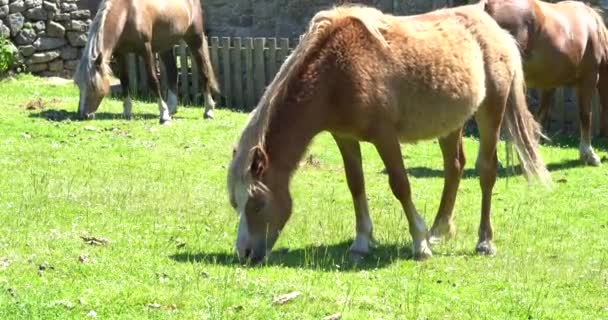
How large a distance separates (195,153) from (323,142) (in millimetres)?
2002

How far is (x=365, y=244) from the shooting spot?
818 centimetres

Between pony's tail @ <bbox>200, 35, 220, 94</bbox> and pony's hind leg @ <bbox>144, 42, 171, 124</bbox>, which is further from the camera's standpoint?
pony's tail @ <bbox>200, 35, 220, 94</bbox>

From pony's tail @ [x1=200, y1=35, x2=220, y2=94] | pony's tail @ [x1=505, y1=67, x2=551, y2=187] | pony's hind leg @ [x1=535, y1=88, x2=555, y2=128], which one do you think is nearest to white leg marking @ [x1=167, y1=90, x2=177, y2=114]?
pony's tail @ [x1=200, y1=35, x2=220, y2=94]

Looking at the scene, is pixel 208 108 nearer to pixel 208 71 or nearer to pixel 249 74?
pixel 208 71

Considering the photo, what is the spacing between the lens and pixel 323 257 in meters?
7.95

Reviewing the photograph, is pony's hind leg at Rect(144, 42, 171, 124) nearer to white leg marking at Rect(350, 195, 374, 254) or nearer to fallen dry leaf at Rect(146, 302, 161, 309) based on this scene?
white leg marking at Rect(350, 195, 374, 254)

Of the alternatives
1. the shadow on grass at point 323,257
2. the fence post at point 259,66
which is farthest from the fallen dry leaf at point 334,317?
the fence post at point 259,66

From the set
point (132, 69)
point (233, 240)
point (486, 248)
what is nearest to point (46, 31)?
point (132, 69)

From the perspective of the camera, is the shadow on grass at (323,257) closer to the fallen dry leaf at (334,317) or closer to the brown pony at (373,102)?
the brown pony at (373,102)

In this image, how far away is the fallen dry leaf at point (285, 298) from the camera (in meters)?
6.29

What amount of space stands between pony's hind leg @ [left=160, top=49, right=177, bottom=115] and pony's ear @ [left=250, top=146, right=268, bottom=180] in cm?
910

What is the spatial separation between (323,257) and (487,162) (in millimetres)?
1792

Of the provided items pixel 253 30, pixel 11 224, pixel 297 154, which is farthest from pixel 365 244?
pixel 253 30

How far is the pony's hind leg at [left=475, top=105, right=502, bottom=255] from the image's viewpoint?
8531 mm
